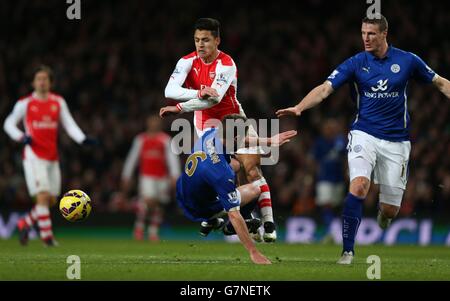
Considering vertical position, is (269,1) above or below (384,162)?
above

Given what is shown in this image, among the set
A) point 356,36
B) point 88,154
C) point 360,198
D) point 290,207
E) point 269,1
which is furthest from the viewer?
point 269,1

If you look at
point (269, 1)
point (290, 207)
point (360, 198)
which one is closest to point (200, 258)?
point (360, 198)

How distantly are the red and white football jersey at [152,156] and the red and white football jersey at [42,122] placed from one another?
4132mm

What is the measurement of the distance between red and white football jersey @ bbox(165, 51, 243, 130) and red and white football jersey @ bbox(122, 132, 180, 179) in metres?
8.10

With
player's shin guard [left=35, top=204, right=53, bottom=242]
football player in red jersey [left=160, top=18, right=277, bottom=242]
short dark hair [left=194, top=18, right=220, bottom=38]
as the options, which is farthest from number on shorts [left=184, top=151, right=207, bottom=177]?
player's shin guard [left=35, top=204, right=53, bottom=242]

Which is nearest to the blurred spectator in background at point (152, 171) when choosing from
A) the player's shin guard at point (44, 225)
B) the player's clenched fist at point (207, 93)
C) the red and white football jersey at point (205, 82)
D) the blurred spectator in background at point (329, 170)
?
the blurred spectator in background at point (329, 170)

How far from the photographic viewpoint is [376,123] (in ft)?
34.5

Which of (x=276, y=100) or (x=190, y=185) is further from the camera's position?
(x=276, y=100)

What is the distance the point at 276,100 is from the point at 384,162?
10.7 metres

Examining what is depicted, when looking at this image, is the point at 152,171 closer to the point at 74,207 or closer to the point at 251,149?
the point at 74,207

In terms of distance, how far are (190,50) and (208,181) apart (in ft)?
43.6

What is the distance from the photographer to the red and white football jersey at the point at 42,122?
14.6m

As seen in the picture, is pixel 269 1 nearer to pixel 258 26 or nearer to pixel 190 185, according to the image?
pixel 258 26

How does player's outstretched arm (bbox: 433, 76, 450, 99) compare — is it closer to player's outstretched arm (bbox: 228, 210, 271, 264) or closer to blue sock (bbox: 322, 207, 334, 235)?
player's outstretched arm (bbox: 228, 210, 271, 264)
